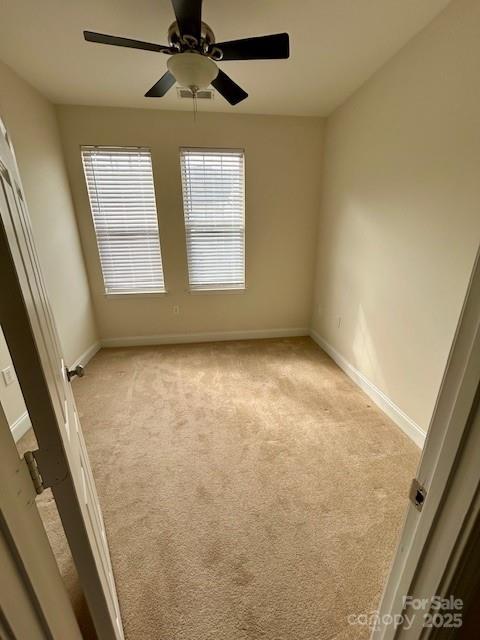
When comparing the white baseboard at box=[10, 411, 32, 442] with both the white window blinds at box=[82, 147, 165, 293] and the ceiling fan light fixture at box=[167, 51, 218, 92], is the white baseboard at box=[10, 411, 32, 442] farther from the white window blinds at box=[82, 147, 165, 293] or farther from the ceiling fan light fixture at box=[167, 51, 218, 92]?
the ceiling fan light fixture at box=[167, 51, 218, 92]

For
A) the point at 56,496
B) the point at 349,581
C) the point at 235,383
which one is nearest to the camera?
the point at 56,496

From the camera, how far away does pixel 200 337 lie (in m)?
3.62

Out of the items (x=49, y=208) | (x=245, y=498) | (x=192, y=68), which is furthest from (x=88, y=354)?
(x=192, y=68)

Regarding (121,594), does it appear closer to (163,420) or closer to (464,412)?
(163,420)

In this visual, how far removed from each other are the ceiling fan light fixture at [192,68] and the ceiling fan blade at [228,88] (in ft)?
0.82

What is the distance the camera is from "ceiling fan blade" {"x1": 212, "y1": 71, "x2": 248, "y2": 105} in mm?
1805

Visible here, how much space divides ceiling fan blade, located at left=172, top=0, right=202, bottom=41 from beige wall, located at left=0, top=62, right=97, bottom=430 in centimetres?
152

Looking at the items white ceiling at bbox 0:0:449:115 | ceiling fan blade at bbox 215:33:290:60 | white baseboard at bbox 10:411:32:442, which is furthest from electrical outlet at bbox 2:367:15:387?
ceiling fan blade at bbox 215:33:290:60

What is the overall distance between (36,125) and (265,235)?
7.85 ft

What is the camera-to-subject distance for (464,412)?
0.47m

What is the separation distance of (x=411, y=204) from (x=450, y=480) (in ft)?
6.39

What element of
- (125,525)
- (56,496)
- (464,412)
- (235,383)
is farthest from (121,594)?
(235,383)

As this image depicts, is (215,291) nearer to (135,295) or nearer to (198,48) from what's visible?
(135,295)

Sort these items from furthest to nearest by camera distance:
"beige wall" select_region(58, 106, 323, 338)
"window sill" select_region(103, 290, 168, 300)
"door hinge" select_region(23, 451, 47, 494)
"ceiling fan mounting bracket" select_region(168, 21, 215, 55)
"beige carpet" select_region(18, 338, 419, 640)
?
"window sill" select_region(103, 290, 168, 300)
"beige wall" select_region(58, 106, 323, 338)
"ceiling fan mounting bracket" select_region(168, 21, 215, 55)
"beige carpet" select_region(18, 338, 419, 640)
"door hinge" select_region(23, 451, 47, 494)
